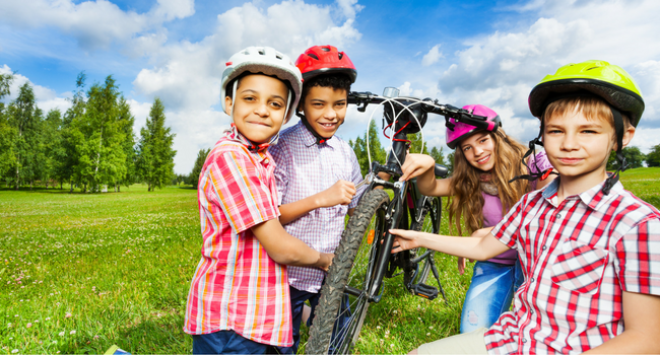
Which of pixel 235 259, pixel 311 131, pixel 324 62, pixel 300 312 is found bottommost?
pixel 300 312

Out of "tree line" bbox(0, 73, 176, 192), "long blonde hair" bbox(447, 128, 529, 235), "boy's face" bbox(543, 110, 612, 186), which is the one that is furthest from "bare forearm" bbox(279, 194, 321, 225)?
"tree line" bbox(0, 73, 176, 192)

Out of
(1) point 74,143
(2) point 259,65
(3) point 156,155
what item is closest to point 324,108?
(2) point 259,65

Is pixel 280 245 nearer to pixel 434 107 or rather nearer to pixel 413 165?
pixel 413 165

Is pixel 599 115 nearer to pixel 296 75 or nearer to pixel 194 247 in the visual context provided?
pixel 296 75

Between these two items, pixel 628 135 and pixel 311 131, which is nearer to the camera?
pixel 628 135

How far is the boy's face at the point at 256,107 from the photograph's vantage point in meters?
1.98

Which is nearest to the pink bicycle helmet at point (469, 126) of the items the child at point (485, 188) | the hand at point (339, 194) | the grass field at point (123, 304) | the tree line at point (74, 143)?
the child at point (485, 188)

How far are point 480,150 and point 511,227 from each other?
1087mm

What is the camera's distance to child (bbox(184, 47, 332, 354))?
5.72 feet

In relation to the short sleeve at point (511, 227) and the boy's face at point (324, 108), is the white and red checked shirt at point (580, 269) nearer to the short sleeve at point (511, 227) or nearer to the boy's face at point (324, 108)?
the short sleeve at point (511, 227)

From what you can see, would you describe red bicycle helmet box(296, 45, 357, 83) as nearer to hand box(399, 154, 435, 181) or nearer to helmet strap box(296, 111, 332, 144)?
helmet strap box(296, 111, 332, 144)

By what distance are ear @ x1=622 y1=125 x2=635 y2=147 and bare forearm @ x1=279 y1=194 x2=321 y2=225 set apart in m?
1.63

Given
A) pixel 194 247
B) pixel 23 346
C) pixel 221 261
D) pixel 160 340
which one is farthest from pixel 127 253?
pixel 221 261

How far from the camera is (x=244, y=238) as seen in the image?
1849mm
